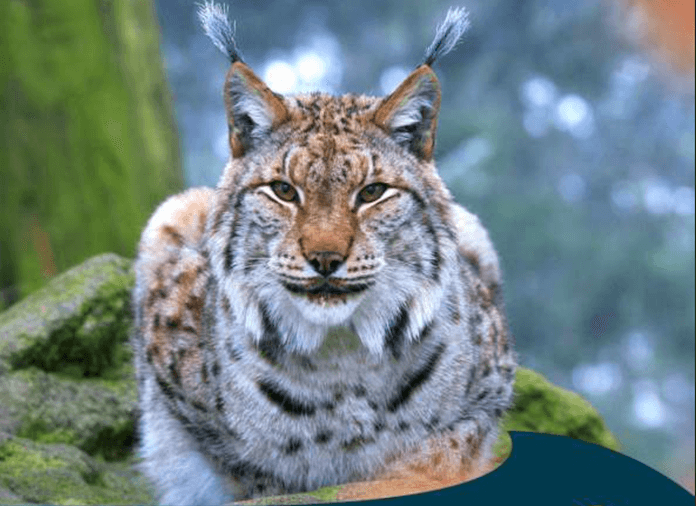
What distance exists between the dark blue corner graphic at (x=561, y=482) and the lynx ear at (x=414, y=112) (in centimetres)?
88

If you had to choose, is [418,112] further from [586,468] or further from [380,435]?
[586,468]

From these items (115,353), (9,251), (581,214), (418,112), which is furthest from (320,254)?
(581,214)

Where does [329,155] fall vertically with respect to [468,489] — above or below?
above

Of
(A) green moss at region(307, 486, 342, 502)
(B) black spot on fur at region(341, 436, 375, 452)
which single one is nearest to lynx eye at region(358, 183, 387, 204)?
(B) black spot on fur at region(341, 436, 375, 452)

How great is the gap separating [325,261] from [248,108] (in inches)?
21.4

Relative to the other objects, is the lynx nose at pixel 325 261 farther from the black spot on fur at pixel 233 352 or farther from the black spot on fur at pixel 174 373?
the black spot on fur at pixel 174 373

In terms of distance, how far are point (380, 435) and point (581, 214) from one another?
420cm

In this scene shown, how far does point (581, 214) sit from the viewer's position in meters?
6.76

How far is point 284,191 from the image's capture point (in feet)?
8.92

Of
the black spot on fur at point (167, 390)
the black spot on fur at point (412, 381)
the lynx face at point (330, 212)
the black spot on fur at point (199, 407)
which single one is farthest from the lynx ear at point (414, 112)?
the black spot on fur at point (167, 390)

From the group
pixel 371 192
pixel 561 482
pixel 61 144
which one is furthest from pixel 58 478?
pixel 61 144

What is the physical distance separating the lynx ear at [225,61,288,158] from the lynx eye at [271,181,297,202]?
19cm

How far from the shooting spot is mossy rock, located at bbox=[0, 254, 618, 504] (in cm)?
326

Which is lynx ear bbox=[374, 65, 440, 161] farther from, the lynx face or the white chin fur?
the white chin fur
